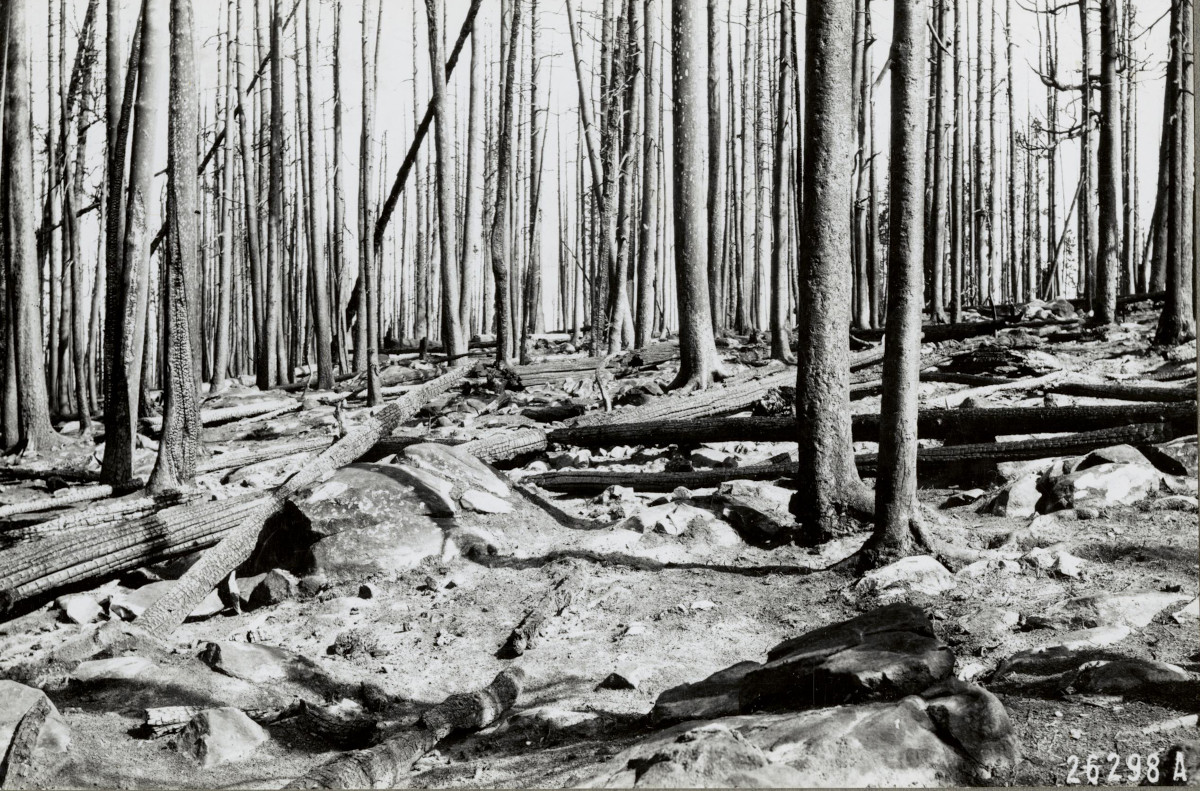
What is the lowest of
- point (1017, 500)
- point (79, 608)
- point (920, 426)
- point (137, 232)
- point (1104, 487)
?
point (79, 608)

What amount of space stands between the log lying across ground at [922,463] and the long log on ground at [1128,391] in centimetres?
64

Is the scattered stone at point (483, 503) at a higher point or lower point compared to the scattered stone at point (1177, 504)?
lower

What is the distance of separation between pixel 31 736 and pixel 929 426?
17.9 feet

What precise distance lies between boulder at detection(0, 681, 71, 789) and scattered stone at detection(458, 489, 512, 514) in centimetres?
285

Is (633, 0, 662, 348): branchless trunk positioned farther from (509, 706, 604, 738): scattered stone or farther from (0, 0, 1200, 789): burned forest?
(509, 706, 604, 738): scattered stone

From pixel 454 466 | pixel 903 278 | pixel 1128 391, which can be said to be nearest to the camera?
pixel 903 278

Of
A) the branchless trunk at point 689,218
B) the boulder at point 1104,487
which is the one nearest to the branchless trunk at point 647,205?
the branchless trunk at point 689,218

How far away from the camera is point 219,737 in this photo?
2.95 meters

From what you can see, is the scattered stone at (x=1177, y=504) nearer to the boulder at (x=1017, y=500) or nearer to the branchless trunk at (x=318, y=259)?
the boulder at (x=1017, y=500)

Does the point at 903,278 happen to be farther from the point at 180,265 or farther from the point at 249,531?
the point at 180,265

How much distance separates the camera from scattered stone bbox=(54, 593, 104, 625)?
479 cm

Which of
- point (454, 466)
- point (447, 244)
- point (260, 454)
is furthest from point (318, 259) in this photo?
point (454, 466)

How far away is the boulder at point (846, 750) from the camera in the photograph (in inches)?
79.4

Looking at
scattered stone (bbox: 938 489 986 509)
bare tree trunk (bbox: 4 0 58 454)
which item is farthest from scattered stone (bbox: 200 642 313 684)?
bare tree trunk (bbox: 4 0 58 454)
